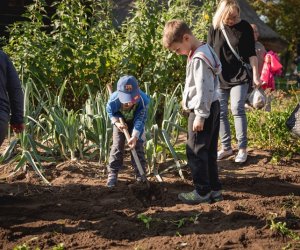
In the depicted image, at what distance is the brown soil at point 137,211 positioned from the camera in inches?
121

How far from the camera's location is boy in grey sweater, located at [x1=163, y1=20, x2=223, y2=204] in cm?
356

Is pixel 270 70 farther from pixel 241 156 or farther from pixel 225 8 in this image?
pixel 225 8

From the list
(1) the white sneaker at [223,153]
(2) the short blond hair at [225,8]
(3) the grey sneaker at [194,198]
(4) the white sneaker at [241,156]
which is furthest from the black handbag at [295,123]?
(3) the grey sneaker at [194,198]

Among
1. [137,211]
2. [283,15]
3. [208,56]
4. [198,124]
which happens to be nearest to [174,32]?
[208,56]

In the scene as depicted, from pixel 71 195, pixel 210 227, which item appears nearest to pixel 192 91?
pixel 210 227

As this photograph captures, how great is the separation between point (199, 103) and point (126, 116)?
802 millimetres

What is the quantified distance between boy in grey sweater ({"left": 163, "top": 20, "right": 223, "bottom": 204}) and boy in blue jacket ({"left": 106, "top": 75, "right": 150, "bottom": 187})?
0.43 meters

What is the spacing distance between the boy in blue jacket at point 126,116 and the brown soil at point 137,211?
0.20m

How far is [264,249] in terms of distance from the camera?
114 inches

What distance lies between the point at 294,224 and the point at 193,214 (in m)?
0.66

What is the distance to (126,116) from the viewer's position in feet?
13.7

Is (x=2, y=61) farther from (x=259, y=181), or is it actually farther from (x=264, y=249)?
(x=259, y=181)

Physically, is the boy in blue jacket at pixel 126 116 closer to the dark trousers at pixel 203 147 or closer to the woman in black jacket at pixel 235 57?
the dark trousers at pixel 203 147

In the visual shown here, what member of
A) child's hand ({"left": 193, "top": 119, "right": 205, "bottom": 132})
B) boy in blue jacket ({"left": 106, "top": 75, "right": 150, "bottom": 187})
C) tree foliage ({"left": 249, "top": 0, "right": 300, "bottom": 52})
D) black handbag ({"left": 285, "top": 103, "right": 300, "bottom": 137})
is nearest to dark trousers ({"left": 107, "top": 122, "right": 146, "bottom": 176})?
boy in blue jacket ({"left": 106, "top": 75, "right": 150, "bottom": 187})
